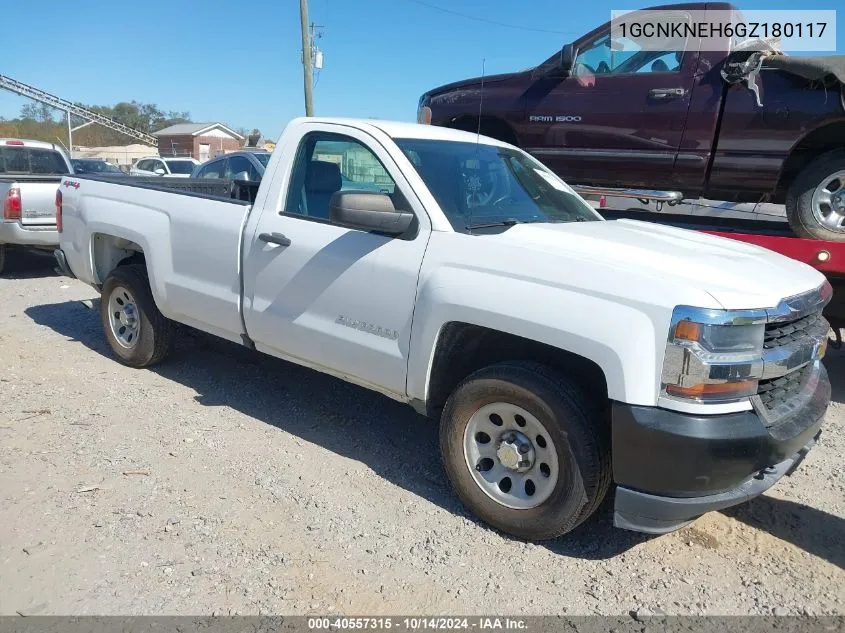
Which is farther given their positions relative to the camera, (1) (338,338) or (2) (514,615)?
(1) (338,338)

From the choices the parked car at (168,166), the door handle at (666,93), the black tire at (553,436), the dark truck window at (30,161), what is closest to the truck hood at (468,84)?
the door handle at (666,93)

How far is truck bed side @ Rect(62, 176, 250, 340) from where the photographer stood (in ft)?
14.9

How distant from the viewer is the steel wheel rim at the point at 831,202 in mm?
4652

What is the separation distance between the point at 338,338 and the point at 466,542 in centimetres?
131

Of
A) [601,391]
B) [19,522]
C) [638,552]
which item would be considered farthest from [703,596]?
[19,522]

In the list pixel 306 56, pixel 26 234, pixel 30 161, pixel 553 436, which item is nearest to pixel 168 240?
pixel 553 436

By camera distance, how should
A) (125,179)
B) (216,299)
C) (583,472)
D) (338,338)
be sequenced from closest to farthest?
(583,472) < (338,338) < (216,299) < (125,179)

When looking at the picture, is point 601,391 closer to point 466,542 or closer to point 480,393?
point 480,393

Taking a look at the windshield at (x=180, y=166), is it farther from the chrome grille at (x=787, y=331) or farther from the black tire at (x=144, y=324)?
the chrome grille at (x=787, y=331)

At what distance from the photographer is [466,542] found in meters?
3.32

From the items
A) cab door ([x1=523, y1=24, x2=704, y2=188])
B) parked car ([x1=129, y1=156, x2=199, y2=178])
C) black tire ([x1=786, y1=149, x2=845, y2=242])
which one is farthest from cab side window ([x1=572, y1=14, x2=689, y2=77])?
parked car ([x1=129, y1=156, x2=199, y2=178])

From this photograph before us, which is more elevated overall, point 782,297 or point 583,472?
point 782,297

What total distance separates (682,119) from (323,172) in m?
2.94

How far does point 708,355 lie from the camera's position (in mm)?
2711
